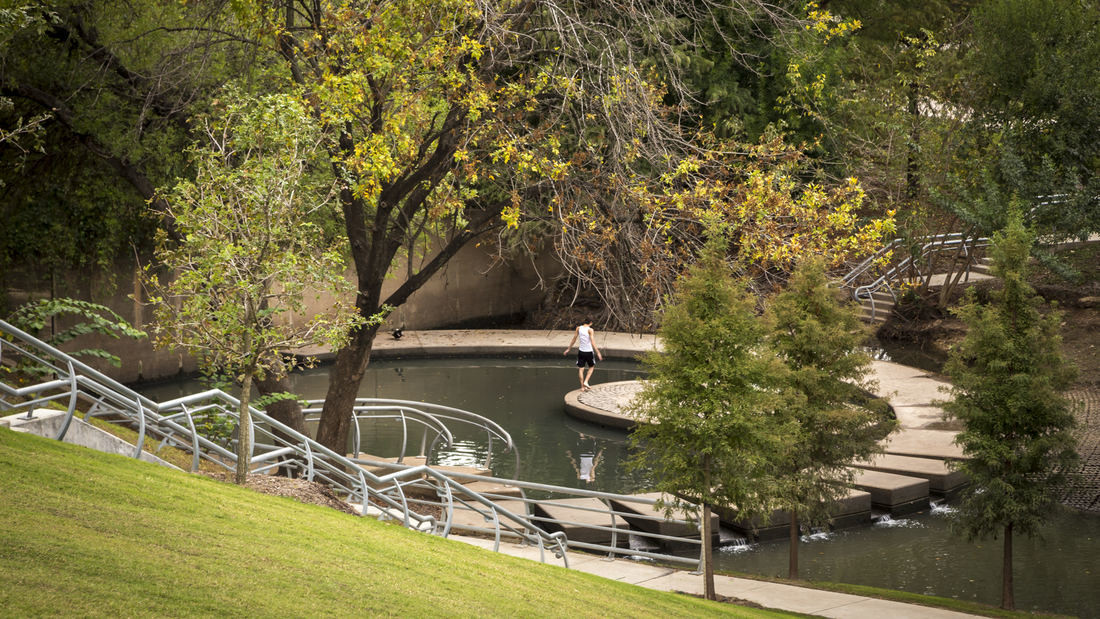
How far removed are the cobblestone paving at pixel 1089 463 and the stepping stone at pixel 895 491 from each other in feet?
7.47

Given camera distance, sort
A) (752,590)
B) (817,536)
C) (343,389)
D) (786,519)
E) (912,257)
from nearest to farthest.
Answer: (752,590) → (343,389) → (817,536) → (786,519) → (912,257)

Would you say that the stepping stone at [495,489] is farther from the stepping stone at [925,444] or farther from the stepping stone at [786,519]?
the stepping stone at [925,444]

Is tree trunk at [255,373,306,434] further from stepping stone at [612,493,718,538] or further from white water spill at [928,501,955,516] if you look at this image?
white water spill at [928,501,955,516]

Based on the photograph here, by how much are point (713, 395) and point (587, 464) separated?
306 inches

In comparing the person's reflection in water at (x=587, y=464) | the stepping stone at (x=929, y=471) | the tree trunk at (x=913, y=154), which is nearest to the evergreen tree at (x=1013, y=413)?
the stepping stone at (x=929, y=471)

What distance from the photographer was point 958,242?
1160 inches

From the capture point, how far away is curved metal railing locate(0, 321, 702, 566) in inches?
393

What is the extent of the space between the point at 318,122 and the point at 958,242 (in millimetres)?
22442

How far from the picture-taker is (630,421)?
71.0 ft

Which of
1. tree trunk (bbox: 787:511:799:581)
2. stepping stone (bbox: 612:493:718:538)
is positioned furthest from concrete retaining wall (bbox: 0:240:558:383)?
tree trunk (bbox: 787:511:799:581)

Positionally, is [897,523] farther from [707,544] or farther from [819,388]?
[707,544]

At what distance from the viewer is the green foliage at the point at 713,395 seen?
12094 mm

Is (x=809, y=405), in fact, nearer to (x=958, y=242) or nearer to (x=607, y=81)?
(x=607, y=81)

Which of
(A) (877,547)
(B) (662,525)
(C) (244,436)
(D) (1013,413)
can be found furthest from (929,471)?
(C) (244,436)
